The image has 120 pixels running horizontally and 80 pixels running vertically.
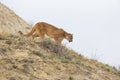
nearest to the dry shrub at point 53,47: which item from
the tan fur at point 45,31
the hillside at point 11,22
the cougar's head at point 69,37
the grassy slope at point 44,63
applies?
the grassy slope at point 44,63

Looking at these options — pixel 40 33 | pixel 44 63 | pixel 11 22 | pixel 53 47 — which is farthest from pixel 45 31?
pixel 11 22

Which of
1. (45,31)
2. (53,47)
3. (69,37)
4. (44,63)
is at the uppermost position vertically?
(45,31)

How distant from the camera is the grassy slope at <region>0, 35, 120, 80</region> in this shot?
712 inches

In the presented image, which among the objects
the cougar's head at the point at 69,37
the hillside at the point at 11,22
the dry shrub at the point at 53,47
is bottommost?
the dry shrub at the point at 53,47

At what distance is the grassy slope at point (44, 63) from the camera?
712 inches

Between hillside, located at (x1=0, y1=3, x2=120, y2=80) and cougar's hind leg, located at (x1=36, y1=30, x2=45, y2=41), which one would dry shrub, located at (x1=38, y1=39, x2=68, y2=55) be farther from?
cougar's hind leg, located at (x1=36, y1=30, x2=45, y2=41)

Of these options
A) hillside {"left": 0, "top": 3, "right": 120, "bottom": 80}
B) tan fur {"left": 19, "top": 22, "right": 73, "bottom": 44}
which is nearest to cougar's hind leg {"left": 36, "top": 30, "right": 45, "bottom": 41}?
tan fur {"left": 19, "top": 22, "right": 73, "bottom": 44}

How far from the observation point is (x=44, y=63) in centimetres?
1948

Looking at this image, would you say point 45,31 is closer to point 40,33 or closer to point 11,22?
point 40,33

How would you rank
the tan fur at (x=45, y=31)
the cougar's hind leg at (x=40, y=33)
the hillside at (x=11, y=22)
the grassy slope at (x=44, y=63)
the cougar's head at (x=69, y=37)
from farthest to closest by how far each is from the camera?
1. the hillside at (x=11, y=22)
2. the cougar's head at (x=69, y=37)
3. the tan fur at (x=45, y=31)
4. the cougar's hind leg at (x=40, y=33)
5. the grassy slope at (x=44, y=63)

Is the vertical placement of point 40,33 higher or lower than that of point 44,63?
higher

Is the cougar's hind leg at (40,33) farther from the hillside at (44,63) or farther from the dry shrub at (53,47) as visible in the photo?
the dry shrub at (53,47)

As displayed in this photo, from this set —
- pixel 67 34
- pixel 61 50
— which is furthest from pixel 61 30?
pixel 61 50

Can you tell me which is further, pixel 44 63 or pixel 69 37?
pixel 69 37
